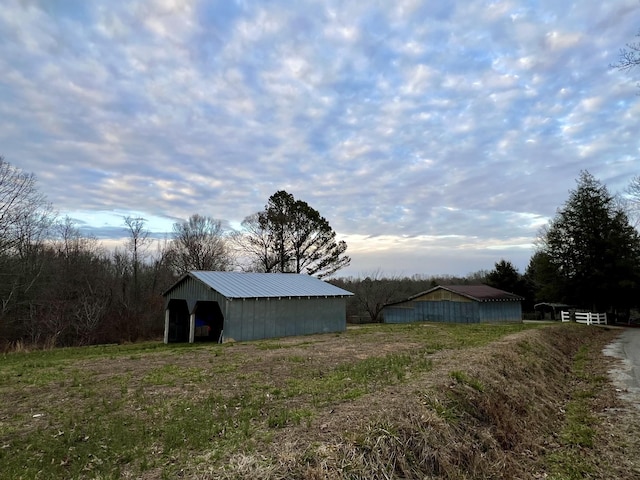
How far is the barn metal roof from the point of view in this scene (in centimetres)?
1867

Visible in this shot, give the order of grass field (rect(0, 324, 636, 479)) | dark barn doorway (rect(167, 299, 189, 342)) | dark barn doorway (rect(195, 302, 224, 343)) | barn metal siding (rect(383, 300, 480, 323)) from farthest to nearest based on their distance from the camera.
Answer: barn metal siding (rect(383, 300, 480, 323)), dark barn doorway (rect(195, 302, 224, 343)), dark barn doorway (rect(167, 299, 189, 342)), grass field (rect(0, 324, 636, 479))

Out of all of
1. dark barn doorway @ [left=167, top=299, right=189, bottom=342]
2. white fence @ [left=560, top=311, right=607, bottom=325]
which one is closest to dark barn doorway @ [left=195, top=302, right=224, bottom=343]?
dark barn doorway @ [left=167, top=299, right=189, bottom=342]

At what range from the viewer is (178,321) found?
22.0 meters

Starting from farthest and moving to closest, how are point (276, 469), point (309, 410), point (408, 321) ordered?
point (408, 321) < point (309, 410) < point (276, 469)

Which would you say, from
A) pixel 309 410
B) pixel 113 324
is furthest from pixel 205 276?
pixel 309 410

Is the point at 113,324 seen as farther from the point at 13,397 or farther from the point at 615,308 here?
the point at 615,308

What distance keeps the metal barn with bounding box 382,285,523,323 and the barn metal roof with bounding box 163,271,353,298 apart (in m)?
13.3

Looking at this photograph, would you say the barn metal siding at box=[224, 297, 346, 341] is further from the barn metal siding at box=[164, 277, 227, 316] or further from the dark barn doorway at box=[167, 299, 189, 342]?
the dark barn doorway at box=[167, 299, 189, 342]

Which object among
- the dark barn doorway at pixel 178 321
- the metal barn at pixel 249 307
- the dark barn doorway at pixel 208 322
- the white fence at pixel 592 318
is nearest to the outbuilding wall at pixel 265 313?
the metal barn at pixel 249 307

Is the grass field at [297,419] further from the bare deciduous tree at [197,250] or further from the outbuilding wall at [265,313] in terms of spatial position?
the bare deciduous tree at [197,250]

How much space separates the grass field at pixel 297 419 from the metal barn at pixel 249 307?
24.7 ft

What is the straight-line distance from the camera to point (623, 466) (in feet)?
17.4

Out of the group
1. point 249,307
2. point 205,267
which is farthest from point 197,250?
point 249,307

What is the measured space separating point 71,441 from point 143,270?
1403 inches
